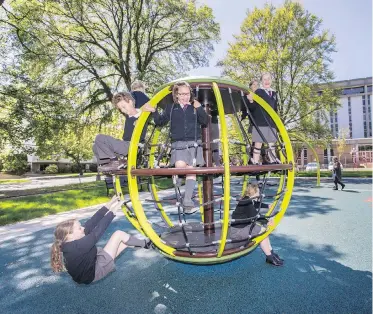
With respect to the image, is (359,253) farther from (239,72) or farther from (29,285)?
(239,72)

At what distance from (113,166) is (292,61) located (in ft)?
66.9

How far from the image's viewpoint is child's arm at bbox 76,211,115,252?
9.44 feet

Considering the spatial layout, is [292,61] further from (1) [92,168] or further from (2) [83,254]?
(1) [92,168]

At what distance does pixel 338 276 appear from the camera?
3607 millimetres

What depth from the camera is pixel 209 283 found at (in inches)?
139

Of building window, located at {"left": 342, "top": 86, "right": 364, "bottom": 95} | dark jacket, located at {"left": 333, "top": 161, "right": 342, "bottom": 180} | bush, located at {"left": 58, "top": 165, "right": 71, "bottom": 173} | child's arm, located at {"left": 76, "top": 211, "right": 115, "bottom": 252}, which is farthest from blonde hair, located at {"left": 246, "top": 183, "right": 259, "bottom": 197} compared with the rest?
building window, located at {"left": 342, "top": 86, "right": 364, "bottom": 95}

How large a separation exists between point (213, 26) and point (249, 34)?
5276 mm

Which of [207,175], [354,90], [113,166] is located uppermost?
[354,90]

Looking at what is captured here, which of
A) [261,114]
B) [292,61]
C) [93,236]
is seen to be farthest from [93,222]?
[292,61]

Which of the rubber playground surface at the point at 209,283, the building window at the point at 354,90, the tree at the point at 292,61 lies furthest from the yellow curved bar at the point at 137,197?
the building window at the point at 354,90

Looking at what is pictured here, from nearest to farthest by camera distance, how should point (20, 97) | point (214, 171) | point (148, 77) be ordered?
point (214, 171), point (20, 97), point (148, 77)

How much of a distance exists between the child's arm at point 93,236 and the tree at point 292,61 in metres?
19.6

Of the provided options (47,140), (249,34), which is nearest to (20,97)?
(47,140)

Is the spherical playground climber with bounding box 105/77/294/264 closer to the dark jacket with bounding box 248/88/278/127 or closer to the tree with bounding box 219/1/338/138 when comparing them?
the dark jacket with bounding box 248/88/278/127
